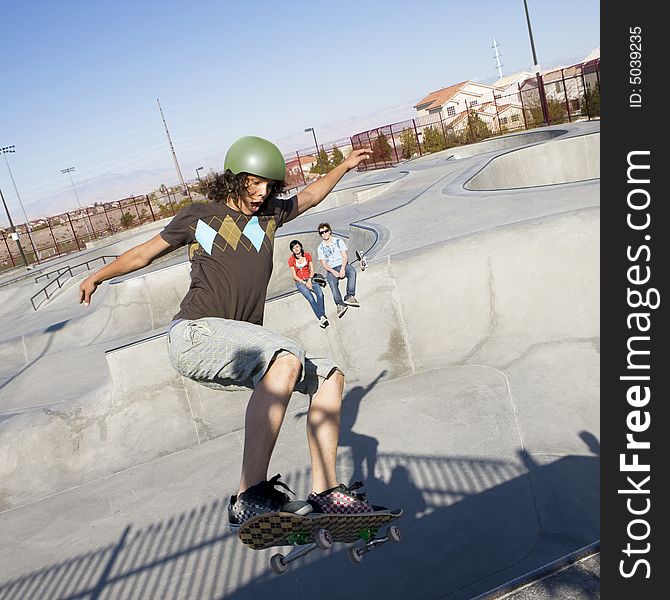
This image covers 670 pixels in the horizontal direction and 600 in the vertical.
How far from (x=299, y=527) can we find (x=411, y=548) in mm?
2679

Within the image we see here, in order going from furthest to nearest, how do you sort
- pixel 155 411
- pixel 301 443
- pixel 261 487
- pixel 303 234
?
pixel 303 234, pixel 155 411, pixel 301 443, pixel 261 487

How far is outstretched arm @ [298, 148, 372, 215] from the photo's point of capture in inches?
151

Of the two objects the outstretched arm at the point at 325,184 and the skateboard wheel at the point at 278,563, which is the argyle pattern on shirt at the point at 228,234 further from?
the skateboard wheel at the point at 278,563

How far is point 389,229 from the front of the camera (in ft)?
40.2

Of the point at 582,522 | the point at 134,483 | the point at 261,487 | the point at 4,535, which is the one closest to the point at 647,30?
the point at 261,487

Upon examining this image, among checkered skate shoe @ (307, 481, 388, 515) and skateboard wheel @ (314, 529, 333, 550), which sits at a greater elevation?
checkered skate shoe @ (307, 481, 388, 515)

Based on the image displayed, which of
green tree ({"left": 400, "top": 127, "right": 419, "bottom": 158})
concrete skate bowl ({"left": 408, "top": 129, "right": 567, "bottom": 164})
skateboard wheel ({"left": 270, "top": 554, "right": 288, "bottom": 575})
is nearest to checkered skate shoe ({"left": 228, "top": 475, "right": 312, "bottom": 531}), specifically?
skateboard wheel ({"left": 270, "top": 554, "right": 288, "bottom": 575})

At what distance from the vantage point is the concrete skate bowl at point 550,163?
1969 centimetres

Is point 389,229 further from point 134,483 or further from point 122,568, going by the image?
point 122,568

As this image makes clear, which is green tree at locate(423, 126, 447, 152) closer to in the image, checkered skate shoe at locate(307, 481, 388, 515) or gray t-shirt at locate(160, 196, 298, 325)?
gray t-shirt at locate(160, 196, 298, 325)

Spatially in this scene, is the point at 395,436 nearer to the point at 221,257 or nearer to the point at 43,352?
the point at 221,257

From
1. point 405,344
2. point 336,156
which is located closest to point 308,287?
point 405,344

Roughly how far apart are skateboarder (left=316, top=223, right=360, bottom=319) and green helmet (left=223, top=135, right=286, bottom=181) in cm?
580

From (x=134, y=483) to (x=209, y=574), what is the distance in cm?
288
